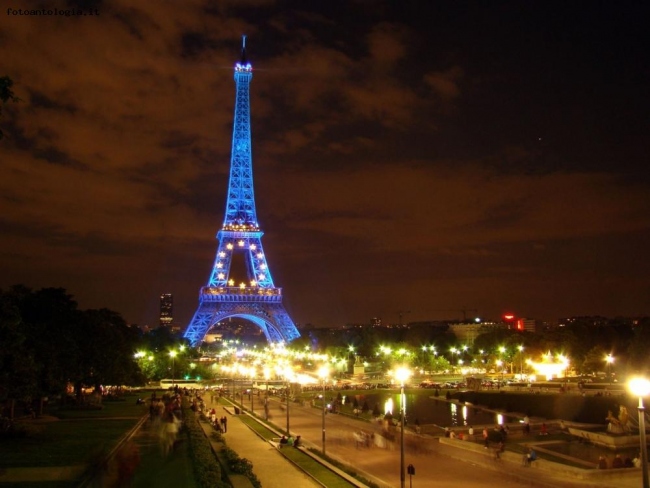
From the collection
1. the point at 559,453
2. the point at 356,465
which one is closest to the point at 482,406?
the point at 559,453

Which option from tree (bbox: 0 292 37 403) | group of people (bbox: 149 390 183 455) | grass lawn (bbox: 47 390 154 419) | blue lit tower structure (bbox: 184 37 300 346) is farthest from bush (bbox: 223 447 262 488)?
blue lit tower structure (bbox: 184 37 300 346)

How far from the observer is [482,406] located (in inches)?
2403

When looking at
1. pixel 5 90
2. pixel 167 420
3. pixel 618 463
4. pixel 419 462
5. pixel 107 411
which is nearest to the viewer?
pixel 5 90

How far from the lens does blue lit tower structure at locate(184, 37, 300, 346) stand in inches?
4862

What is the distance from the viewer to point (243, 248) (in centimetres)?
12750

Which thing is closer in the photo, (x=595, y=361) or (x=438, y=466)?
(x=438, y=466)

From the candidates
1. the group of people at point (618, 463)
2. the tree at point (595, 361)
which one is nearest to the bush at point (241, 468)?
the group of people at point (618, 463)

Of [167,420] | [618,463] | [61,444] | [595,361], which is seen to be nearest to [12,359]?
[61,444]

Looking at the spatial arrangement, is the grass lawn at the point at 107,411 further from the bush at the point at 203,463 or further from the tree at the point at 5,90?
the tree at the point at 5,90

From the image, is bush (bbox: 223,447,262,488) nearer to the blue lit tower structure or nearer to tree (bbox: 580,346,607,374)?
tree (bbox: 580,346,607,374)

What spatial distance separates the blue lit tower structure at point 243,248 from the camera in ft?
405

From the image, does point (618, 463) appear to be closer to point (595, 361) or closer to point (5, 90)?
point (5, 90)

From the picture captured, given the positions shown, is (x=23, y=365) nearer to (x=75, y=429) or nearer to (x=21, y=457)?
(x=21, y=457)

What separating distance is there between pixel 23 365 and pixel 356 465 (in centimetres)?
1573
